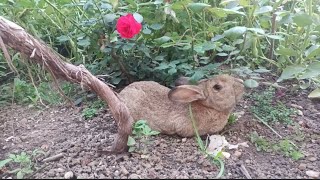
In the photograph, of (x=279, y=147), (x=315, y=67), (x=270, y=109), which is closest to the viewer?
(x=279, y=147)

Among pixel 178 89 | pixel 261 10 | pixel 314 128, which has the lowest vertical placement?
pixel 314 128

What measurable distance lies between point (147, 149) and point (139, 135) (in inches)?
3.2

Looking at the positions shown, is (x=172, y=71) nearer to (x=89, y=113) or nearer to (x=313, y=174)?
(x=89, y=113)

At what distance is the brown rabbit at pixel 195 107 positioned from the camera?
2582 millimetres

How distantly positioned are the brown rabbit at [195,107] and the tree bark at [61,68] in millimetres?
376

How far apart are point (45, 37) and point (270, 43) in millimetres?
1778

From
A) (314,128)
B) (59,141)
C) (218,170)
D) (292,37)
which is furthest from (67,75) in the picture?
(292,37)

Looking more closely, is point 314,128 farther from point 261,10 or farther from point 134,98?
point 134,98

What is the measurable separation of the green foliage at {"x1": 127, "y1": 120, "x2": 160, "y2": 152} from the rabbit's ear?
0.27 m

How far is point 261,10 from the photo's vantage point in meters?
2.82

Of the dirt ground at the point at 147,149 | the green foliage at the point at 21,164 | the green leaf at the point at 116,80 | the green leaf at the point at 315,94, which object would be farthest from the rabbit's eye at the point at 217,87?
the green foliage at the point at 21,164

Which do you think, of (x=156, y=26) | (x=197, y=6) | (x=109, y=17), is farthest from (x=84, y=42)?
(x=197, y=6)

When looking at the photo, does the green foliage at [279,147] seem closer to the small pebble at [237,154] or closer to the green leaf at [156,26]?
the small pebble at [237,154]

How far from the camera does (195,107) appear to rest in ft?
8.68
